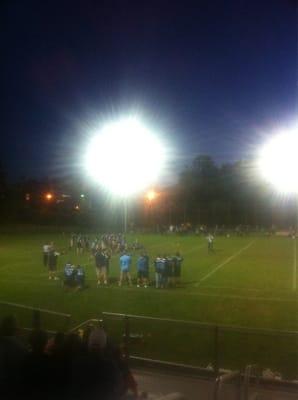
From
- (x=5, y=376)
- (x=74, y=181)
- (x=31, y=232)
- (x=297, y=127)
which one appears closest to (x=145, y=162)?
(x=297, y=127)

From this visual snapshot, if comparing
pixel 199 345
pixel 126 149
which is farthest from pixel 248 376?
pixel 126 149

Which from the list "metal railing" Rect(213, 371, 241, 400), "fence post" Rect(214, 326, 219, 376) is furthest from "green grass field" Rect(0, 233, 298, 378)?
"metal railing" Rect(213, 371, 241, 400)

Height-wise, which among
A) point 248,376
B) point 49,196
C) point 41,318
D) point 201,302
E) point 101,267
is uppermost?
point 49,196

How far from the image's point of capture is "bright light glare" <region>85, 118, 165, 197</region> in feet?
95.5

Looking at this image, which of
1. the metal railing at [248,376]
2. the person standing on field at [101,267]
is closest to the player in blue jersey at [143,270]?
the person standing on field at [101,267]

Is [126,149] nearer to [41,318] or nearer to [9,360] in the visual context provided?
[41,318]

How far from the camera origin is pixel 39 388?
413 centimetres

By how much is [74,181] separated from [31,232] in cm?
2202

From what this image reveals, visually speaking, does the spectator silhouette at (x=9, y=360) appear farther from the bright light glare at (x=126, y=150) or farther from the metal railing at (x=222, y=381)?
the bright light glare at (x=126, y=150)

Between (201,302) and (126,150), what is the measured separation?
1649 cm

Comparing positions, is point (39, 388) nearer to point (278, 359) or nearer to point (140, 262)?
point (278, 359)

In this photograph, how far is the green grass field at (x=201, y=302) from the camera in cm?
929

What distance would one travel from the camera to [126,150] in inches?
1215

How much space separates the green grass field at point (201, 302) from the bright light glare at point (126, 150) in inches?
242
